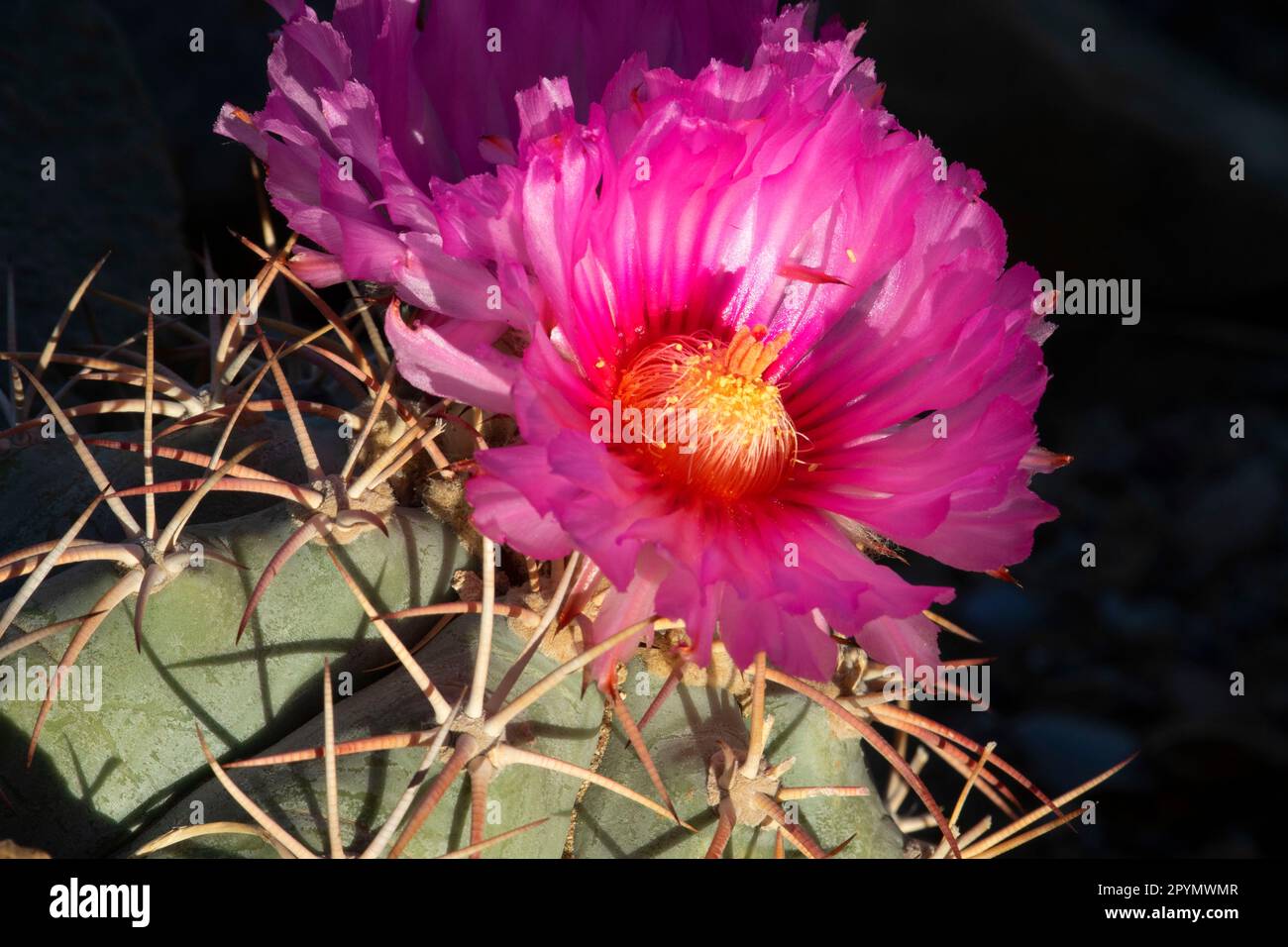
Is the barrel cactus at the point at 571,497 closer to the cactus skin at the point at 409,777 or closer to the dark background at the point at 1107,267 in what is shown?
the cactus skin at the point at 409,777

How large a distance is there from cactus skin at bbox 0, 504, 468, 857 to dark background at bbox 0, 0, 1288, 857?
0.72 meters

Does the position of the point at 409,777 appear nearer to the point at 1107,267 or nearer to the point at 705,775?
the point at 705,775

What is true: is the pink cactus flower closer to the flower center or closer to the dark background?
the flower center

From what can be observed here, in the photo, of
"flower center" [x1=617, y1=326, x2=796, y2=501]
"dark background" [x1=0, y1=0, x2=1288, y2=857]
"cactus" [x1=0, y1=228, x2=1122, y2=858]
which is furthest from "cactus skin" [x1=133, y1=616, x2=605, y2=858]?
"dark background" [x1=0, y1=0, x2=1288, y2=857]

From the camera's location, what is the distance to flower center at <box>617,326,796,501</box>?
24.0 inches

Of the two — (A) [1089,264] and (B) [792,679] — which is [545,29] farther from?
(A) [1089,264]

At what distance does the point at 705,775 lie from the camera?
24.6 inches

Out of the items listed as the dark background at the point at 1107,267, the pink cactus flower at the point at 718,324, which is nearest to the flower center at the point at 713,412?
the pink cactus flower at the point at 718,324

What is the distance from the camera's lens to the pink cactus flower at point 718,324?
53 cm

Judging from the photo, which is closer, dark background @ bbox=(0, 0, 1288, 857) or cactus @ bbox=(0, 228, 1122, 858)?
cactus @ bbox=(0, 228, 1122, 858)

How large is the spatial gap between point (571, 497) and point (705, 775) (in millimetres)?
192

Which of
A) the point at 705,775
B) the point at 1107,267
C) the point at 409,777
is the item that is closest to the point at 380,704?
the point at 409,777

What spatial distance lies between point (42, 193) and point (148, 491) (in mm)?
719

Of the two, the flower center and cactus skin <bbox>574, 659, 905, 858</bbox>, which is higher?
the flower center
